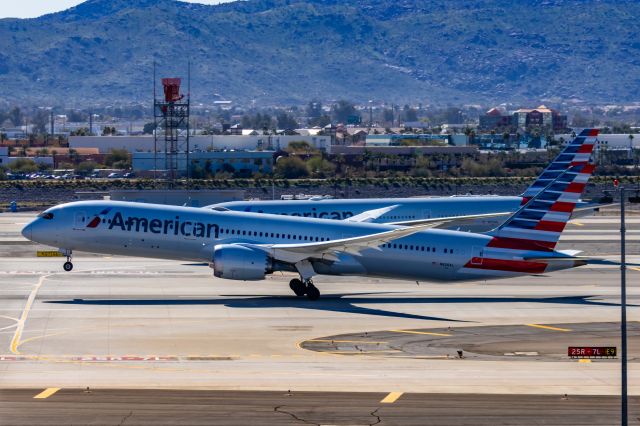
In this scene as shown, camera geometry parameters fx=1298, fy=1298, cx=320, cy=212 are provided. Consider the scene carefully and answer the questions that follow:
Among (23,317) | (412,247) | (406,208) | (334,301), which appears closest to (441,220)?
(412,247)

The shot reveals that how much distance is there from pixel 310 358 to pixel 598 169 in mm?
148105

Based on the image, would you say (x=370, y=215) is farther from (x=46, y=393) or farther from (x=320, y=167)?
(x=320, y=167)

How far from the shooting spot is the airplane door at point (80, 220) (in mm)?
60594

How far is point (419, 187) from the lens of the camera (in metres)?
155

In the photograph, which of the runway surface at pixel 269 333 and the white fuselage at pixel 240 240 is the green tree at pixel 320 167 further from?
the white fuselage at pixel 240 240

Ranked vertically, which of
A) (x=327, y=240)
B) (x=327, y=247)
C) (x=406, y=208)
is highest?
(x=406, y=208)

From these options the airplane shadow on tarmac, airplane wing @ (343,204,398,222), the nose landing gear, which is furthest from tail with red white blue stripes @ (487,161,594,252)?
airplane wing @ (343,204,398,222)

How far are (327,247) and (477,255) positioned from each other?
7.27 metres

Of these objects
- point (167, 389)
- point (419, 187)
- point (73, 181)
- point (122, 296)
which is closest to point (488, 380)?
point (167, 389)

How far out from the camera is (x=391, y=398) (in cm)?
3781

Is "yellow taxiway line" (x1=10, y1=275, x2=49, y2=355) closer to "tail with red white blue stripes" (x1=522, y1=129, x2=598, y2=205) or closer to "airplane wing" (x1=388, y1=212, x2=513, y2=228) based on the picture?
"airplane wing" (x1=388, y1=212, x2=513, y2=228)

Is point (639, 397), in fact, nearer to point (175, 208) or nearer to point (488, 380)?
point (488, 380)

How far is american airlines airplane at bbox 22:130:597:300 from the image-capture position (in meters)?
59.7

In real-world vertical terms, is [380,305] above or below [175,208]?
below
